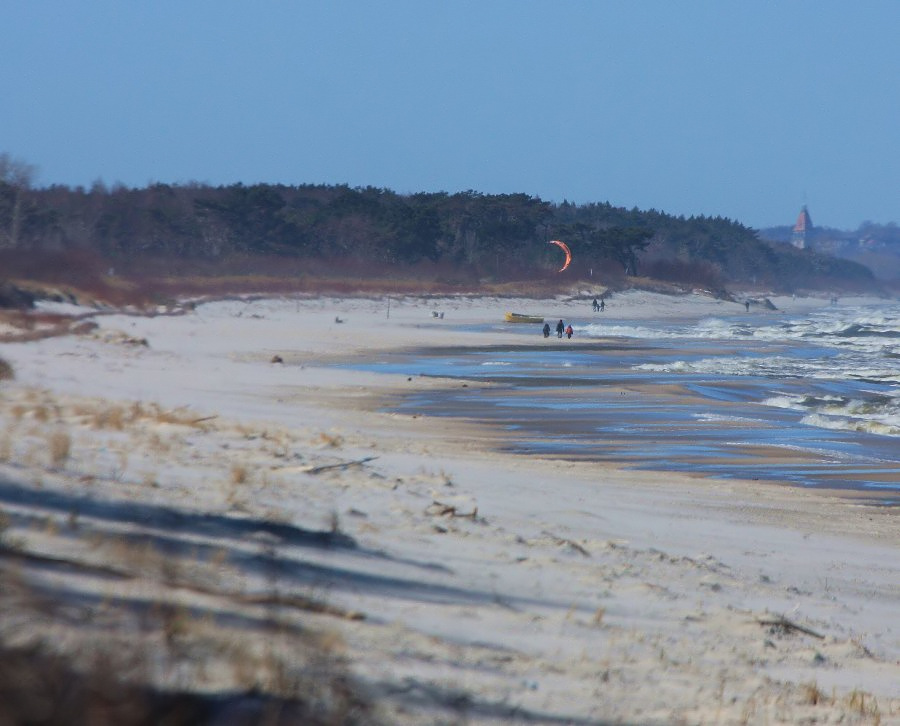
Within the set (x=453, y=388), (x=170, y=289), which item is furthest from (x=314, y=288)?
(x=453, y=388)

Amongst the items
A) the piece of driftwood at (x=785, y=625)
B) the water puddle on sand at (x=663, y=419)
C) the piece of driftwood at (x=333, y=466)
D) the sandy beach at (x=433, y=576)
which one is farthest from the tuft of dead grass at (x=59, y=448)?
the water puddle on sand at (x=663, y=419)

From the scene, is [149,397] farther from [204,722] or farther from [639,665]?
[204,722]

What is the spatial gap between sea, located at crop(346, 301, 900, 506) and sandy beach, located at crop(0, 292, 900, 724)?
1.63 m

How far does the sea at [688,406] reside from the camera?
13.5m

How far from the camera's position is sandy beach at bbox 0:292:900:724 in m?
3.87

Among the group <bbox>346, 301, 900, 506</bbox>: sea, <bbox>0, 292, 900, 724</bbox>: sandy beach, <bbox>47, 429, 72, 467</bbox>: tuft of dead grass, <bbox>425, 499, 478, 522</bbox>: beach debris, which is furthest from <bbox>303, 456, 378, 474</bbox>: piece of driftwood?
<bbox>346, 301, 900, 506</bbox>: sea

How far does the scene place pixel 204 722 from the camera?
3.13m

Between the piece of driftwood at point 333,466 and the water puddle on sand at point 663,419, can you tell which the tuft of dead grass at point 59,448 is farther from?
the water puddle on sand at point 663,419

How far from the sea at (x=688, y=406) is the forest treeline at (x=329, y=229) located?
33.6 metres

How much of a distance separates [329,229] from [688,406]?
7090 cm

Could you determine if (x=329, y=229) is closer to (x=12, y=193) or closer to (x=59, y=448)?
(x=12, y=193)

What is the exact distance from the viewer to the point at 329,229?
88.1 meters

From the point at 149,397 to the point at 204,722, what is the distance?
485 inches

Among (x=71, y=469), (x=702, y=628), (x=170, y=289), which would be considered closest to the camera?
(x=702, y=628)
